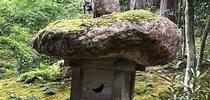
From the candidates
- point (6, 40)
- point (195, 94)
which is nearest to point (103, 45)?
Result: point (195, 94)

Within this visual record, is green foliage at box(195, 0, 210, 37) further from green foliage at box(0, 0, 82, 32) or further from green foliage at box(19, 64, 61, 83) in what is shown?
green foliage at box(0, 0, 82, 32)

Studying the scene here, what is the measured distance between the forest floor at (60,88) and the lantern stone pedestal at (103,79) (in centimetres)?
241

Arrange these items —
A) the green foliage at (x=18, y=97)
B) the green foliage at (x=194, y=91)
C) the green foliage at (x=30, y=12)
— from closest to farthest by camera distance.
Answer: the green foliage at (x=194, y=91) < the green foliage at (x=18, y=97) < the green foliage at (x=30, y=12)

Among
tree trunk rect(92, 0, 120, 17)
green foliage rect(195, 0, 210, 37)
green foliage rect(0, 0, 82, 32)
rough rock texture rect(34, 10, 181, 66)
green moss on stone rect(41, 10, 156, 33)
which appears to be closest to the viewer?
rough rock texture rect(34, 10, 181, 66)

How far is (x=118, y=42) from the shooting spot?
12.0ft

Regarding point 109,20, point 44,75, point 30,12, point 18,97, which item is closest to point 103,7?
point 109,20

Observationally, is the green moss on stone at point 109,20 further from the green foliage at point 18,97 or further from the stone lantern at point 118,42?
the green foliage at point 18,97

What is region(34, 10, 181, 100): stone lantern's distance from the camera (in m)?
3.67

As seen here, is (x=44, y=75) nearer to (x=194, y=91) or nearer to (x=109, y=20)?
(x=194, y=91)

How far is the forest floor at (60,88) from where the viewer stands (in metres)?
7.25

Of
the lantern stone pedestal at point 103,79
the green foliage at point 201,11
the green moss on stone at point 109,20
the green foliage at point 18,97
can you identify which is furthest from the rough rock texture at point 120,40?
the green foliage at point 201,11

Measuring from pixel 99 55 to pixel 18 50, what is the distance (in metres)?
3.29

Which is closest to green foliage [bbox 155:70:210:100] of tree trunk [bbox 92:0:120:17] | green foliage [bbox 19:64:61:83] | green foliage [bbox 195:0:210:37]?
tree trunk [bbox 92:0:120:17]

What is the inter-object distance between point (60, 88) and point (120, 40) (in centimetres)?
434
